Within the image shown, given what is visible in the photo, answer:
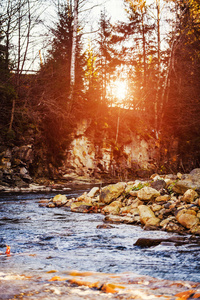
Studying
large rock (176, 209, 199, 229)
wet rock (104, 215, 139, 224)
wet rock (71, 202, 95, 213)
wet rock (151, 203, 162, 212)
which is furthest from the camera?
wet rock (71, 202, 95, 213)

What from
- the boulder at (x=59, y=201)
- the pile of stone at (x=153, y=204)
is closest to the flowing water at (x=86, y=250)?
the pile of stone at (x=153, y=204)

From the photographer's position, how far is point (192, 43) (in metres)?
17.9

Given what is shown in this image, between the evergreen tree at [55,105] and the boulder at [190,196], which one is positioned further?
the evergreen tree at [55,105]

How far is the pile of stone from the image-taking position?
576cm

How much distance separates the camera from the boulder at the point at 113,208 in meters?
7.70

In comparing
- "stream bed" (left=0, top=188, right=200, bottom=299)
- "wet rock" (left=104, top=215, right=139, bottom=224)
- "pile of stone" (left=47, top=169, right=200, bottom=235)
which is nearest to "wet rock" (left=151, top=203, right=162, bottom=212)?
"pile of stone" (left=47, top=169, right=200, bottom=235)

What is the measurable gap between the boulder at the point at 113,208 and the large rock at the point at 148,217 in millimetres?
1200

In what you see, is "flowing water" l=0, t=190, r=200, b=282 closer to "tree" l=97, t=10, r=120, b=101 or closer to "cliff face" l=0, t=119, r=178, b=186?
"cliff face" l=0, t=119, r=178, b=186

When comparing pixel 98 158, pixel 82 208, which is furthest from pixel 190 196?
pixel 98 158

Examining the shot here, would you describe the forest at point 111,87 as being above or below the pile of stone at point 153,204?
above

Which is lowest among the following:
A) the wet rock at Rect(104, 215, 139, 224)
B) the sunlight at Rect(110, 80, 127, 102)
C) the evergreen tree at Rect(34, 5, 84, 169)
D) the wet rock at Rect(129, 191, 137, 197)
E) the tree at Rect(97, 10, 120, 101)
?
the wet rock at Rect(104, 215, 139, 224)

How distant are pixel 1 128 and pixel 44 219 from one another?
914 cm

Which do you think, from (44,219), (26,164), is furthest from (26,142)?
(44,219)

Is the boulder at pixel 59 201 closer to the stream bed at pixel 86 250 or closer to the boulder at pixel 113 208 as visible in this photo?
the boulder at pixel 113 208
